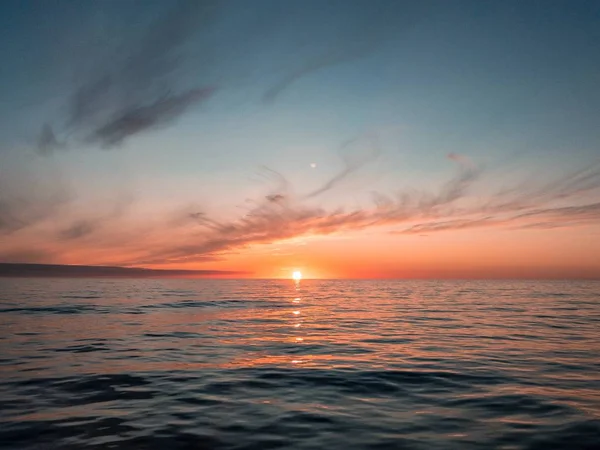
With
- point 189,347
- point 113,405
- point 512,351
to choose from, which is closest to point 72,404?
point 113,405

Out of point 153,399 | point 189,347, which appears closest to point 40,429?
point 153,399

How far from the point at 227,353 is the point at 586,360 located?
16.2 meters

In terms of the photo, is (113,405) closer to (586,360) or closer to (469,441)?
(469,441)

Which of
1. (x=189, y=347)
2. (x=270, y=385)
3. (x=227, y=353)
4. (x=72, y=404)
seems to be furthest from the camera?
(x=189, y=347)

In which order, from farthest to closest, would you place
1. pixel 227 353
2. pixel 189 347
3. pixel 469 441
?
1. pixel 189 347
2. pixel 227 353
3. pixel 469 441

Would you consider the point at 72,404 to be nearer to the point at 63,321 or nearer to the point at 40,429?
the point at 40,429

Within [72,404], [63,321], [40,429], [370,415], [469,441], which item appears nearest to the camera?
[469,441]

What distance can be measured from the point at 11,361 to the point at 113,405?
31.0 ft

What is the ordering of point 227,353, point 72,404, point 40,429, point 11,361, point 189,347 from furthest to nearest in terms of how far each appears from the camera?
point 189,347 < point 227,353 < point 11,361 < point 72,404 < point 40,429

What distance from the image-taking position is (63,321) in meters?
33.1

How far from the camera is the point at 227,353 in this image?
2038 cm

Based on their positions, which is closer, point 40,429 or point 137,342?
point 40,429

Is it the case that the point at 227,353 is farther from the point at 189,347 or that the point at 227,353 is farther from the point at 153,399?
the point at 153,399

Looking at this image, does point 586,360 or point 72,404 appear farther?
point 586,360
